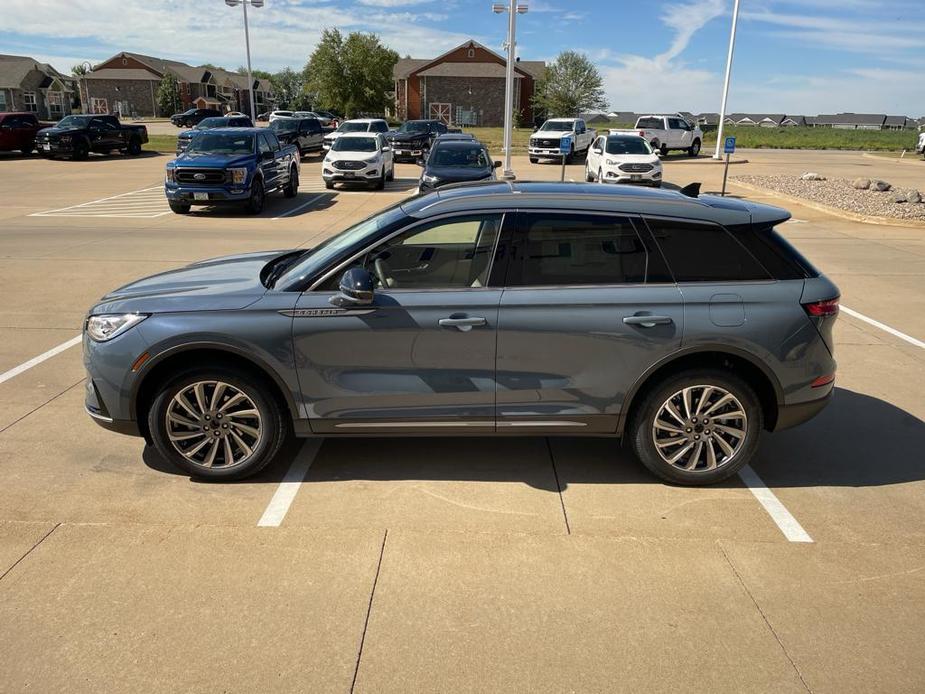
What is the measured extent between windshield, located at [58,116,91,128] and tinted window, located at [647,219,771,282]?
1223 inches

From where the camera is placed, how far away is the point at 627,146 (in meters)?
22.0

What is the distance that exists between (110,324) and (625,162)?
18.9 metres


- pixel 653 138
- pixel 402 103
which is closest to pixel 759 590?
pixel 653 138

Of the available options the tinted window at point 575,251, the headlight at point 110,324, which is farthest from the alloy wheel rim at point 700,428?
the headlight at point 110,324

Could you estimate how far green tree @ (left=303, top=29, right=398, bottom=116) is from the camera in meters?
63.8

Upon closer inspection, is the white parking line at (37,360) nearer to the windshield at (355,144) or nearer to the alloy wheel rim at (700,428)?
the alloy wheel rim at (700,428)

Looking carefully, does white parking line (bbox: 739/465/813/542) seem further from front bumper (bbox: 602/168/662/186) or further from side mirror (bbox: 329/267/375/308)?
front bumper (bbox: 602/168/662/186)

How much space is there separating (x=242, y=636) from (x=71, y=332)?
5.37m

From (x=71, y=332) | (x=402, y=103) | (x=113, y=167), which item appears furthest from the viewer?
(x=402, y=103)

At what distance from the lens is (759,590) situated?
3354mm

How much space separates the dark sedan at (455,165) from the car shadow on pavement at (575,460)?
12671 mm

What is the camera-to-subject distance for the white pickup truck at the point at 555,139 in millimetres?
31219

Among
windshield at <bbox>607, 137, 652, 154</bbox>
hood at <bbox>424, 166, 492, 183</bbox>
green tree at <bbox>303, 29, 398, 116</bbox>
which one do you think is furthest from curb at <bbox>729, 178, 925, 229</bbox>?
green tree at <bbox>303, 29, 398, 116</bbox>

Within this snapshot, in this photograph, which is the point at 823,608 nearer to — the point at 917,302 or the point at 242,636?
the point at 242,636
